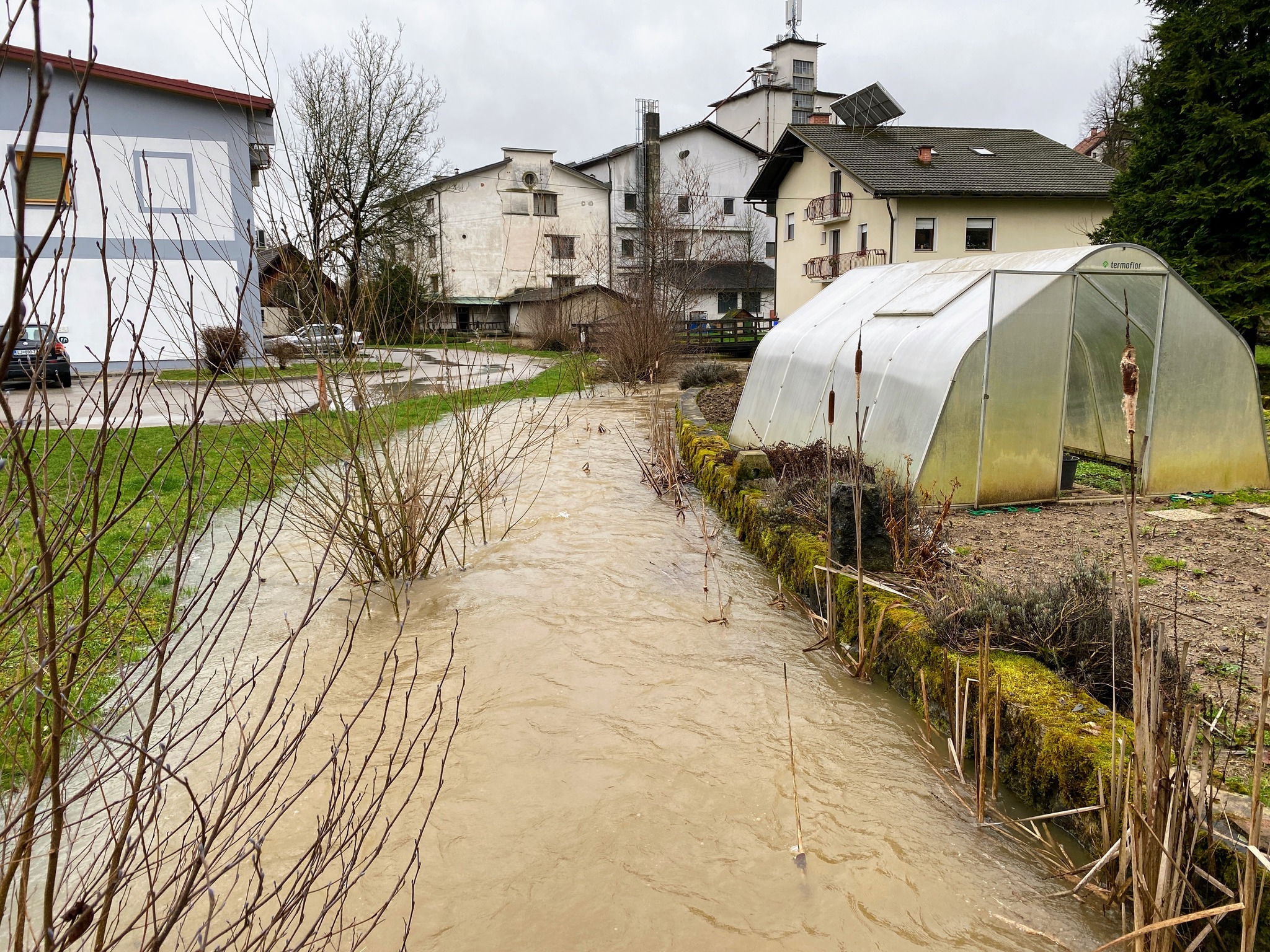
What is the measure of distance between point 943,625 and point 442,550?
A: 3.98 metres

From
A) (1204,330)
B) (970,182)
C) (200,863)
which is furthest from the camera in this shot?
(970,182)

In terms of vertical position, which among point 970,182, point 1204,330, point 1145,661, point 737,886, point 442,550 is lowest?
point 737,886

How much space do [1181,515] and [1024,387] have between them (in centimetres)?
157

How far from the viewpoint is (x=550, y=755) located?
472cm

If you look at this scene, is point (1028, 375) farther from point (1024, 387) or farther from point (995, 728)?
point (995, 728)

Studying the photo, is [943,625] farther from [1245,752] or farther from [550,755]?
[550,755]

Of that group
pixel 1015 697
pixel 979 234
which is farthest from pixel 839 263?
pixel 1015 697

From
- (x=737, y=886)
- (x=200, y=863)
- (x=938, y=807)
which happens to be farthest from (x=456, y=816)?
(x=200, y=863)

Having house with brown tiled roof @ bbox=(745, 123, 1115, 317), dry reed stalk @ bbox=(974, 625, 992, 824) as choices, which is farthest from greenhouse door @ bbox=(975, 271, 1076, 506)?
house with brown tiled roof @ bbox=(745, 123, 1115, 317)

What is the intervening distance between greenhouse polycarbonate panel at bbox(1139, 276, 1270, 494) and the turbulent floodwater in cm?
422

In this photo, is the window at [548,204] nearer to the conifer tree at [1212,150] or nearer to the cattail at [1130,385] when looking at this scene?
the conifer tree at [1212,150]

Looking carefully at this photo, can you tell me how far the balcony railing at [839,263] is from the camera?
31391 mm

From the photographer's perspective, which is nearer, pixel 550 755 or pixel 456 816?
pixel 456 816

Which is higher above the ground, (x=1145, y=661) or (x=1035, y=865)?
(x=1145, y=661)
